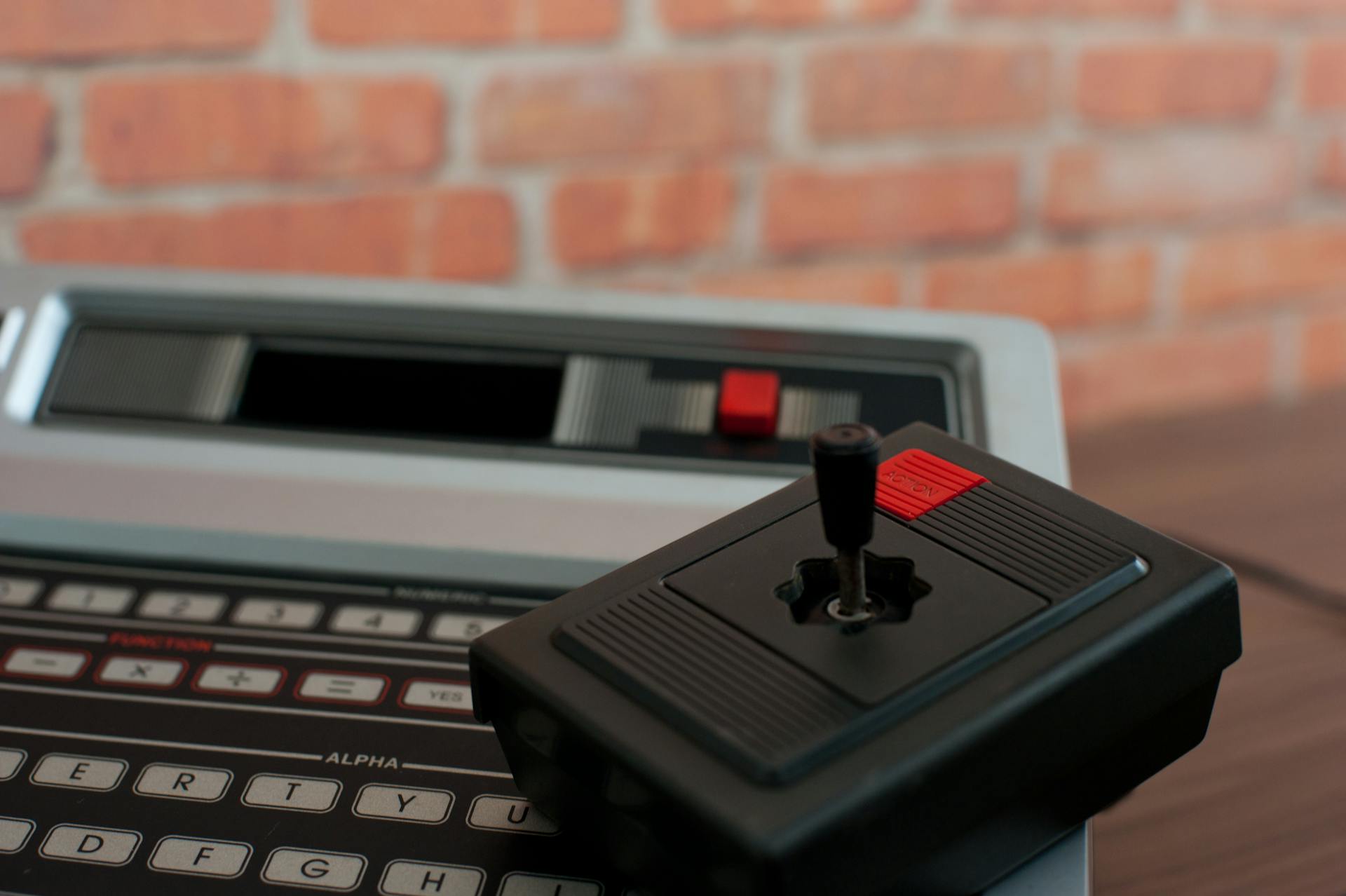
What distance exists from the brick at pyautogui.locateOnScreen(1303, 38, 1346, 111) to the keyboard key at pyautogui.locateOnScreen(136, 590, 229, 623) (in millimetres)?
983

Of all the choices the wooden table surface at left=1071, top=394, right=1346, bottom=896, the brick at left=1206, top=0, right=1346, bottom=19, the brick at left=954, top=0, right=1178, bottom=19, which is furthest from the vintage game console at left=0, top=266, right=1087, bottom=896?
the brick at left=1206, top=0, right=1346, bottom=19

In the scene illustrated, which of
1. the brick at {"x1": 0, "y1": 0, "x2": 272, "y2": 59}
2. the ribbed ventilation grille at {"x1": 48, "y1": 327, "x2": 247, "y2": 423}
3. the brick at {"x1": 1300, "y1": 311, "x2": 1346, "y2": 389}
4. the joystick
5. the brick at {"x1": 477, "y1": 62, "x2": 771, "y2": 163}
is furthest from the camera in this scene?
the brick at {"x1": 1300, "y1": 311, "x2": 1346, "y2": 389}

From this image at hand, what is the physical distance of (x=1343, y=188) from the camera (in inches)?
43.6

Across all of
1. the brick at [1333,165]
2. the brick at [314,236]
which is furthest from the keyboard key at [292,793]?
the brick at [1333,165]

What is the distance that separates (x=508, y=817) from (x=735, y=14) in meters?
0.69

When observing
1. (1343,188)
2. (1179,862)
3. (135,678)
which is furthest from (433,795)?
(1343,188)

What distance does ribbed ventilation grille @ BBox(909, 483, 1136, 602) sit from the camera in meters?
0.32

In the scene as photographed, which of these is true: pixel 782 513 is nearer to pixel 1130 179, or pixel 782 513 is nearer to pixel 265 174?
pixel 265 174

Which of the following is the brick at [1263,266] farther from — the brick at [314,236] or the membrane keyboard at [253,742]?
the membrane keyboard at [253,742]

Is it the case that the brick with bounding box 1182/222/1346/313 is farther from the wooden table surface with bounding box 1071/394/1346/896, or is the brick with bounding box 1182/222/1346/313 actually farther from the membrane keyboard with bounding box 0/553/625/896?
the membrane keyboard with bounding box 0/553/625/896

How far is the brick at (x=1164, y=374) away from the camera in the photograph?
1078 millimetres

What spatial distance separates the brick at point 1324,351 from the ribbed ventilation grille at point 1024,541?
927 millimetres

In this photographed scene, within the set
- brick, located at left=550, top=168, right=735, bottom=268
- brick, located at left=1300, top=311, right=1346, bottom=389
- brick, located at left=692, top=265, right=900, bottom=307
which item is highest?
brick, located at left=550, top=168, right=735, bottom=268

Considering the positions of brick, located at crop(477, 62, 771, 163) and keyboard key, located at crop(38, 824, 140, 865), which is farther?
brick, located at crop(477, 62, 771, 163)
